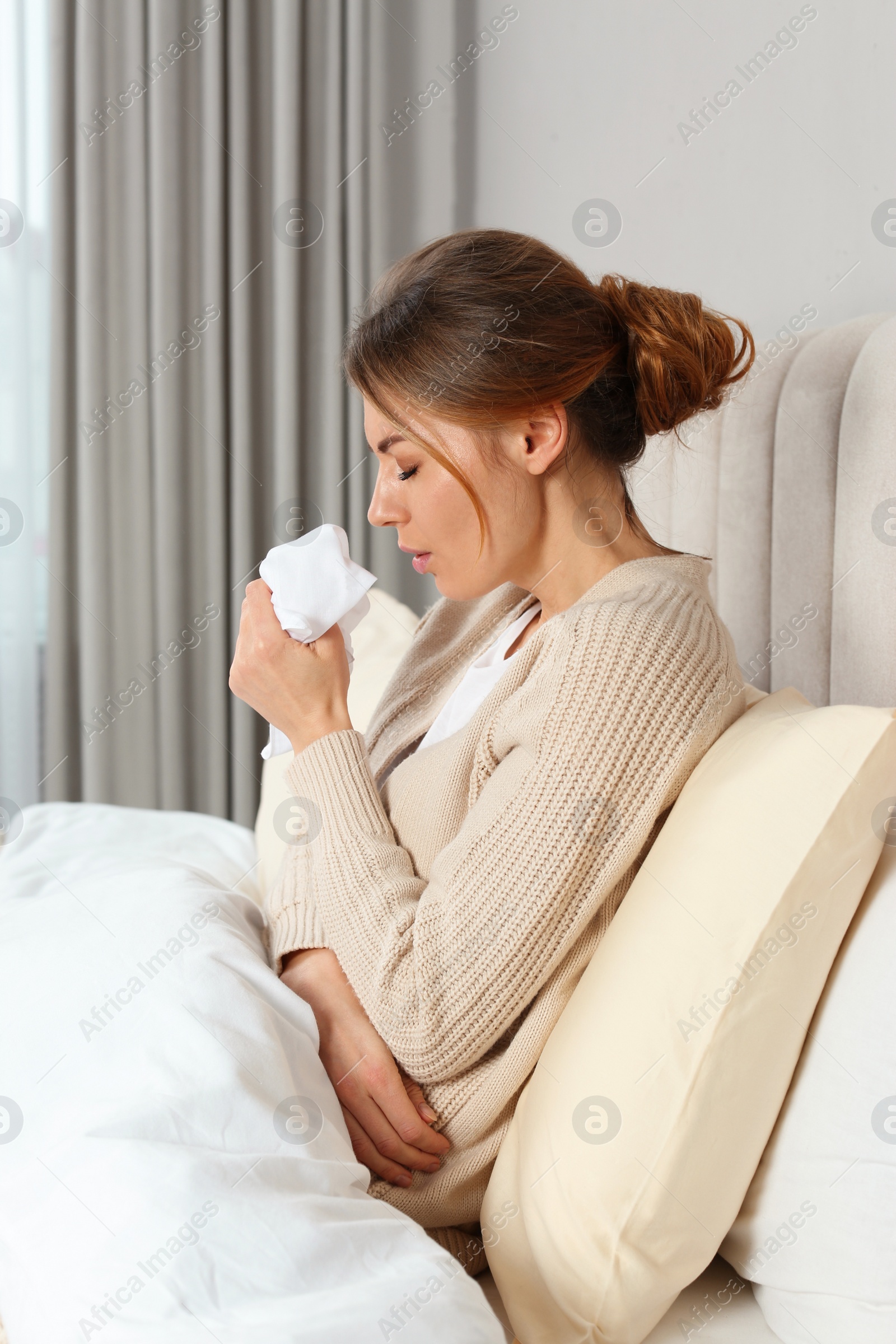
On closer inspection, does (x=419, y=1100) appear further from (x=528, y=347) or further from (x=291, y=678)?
(x=528, y=347)

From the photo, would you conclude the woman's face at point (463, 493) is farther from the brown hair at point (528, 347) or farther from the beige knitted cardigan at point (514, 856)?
the beige knitted cardigan at point (514, 856)

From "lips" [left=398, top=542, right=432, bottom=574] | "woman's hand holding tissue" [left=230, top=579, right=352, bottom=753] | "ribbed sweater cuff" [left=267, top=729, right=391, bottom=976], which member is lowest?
"ribbed sweater cuff" [left=267, top=729, right=391, bottom=976]

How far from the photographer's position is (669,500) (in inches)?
54.1

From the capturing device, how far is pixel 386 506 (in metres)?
0.99

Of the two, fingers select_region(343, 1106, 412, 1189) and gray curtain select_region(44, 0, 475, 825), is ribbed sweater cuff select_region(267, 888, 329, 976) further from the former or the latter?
gray curtain select_region(44, 0, 475, 825)

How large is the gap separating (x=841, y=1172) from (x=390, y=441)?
0.70m

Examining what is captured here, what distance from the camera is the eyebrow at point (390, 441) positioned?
961 mm

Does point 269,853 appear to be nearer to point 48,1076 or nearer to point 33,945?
point 33,945

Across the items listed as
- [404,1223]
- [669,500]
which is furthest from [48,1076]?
[669,500]

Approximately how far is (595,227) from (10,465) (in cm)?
129

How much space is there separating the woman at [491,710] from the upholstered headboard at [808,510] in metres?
0.11

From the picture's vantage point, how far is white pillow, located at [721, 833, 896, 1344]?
606mm

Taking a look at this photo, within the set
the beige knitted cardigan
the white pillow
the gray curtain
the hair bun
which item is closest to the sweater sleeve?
the beige knitted cardigan

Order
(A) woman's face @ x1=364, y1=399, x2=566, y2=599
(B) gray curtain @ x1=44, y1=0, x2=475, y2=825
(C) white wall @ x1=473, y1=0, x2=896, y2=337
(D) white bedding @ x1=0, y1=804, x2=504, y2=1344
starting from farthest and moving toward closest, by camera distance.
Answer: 1. (B) gray curtain @ x1=44, y1=0, x2=475, y2=825
2. (C) white wall @ x1=473, y1=0, x2=896, y2=337
3. (A) woman's face @ x1=364, y1=399, x2=566, y2=599
4. (D) white bedding @ x1=0, y1=804, x2=504, y2=1344
